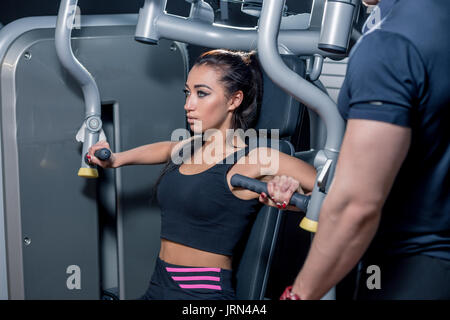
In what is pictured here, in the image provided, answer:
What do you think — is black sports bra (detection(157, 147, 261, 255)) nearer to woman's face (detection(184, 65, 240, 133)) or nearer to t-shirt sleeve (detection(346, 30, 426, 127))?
woman's face (detection(184, 65, 240, 133))

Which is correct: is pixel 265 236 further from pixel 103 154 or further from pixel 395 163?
pixel 395 163

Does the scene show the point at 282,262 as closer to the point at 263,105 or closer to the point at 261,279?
the point at 261,279

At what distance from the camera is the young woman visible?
1487 mm

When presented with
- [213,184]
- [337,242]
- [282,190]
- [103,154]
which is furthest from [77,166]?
[337,242]

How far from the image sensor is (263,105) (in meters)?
1.65

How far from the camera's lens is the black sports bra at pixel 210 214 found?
150 centimetres

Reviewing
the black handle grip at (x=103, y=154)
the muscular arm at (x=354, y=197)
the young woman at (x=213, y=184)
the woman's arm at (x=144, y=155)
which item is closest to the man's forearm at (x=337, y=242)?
the muscular arm at (x=354, y=197)

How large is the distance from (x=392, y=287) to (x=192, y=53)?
1663 mm

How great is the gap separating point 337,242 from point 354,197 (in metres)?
0.09

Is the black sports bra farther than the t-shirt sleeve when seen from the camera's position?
Yes

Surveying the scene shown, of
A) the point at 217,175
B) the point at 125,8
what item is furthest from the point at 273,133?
the point at 125,8

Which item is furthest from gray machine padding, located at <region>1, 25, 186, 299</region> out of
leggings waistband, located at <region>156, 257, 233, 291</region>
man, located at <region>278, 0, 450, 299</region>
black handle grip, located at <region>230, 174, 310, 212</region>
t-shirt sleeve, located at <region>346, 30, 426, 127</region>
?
t-shirt sleeve, located at <region>346, 30, 426, 127</region>

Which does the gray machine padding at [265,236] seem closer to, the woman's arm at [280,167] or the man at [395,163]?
the woman's arm at [280,167]

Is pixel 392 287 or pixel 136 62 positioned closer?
pixel 392 287
